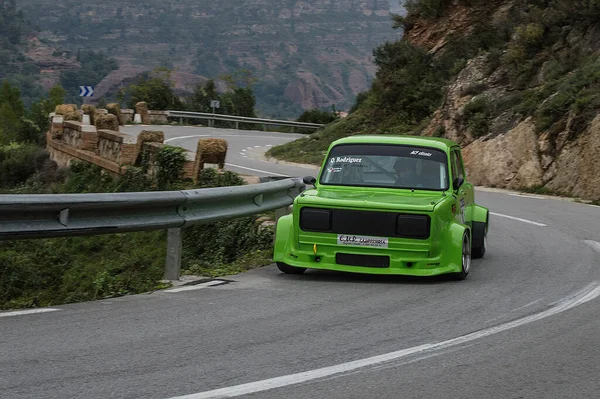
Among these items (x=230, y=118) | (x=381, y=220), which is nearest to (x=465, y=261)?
(x=381, y=220)

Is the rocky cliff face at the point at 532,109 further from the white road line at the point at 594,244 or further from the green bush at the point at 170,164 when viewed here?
the green bush at the point at 170,164

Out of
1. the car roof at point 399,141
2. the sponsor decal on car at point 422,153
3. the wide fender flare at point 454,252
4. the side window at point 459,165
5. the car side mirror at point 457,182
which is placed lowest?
the wide fender flare at point 454,252

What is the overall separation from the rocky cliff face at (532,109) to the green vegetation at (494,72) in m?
0.04

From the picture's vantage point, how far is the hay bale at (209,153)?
17406mm

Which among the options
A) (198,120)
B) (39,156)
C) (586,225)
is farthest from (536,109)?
(198,120)

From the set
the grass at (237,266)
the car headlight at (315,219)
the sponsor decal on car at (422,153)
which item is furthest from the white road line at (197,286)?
the sponsor decal on car at (422,153)

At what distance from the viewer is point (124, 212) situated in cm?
1010

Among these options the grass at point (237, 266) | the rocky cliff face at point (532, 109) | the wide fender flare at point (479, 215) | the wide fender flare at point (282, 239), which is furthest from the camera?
the rocky cliff face at point (532, 109)

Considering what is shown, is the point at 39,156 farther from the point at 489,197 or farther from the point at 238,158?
the point at 489,197

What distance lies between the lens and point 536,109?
2680 centimetres

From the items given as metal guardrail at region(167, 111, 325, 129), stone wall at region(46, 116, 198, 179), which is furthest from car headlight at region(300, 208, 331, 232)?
metal guardrail at region(167, 111, 325, 129)

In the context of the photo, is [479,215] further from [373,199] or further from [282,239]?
[282,239]

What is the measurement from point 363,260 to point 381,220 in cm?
44

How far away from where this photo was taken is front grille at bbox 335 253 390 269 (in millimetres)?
10453
